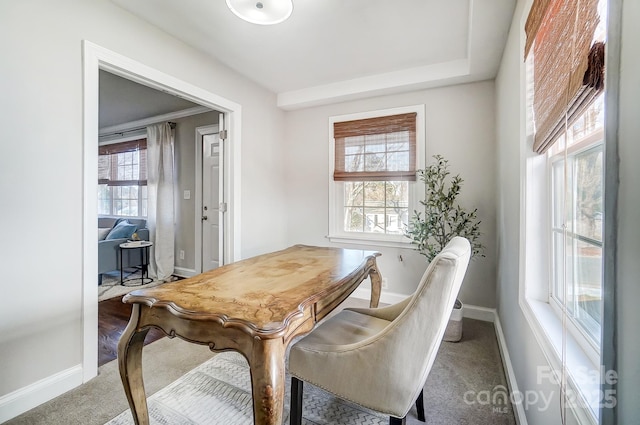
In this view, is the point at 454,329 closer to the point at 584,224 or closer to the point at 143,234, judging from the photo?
the point at 584,224

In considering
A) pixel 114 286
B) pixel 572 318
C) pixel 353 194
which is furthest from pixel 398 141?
pixel 114 286

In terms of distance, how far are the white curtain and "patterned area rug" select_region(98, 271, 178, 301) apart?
26cm

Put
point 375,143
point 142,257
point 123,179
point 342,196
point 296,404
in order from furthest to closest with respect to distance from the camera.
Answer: point 123,179 < point 142,257 < point 342,196 < point 375,143 < point 296,404

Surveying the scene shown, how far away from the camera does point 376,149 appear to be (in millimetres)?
3219

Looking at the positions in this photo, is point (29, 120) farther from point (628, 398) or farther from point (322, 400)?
point (628, 398)

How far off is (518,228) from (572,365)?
3.07 ft

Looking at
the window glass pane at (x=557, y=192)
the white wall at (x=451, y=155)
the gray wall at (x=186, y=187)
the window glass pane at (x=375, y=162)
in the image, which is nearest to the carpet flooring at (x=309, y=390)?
the white wall at (x=451, y=155)

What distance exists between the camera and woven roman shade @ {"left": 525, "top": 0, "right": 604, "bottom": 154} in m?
0.73

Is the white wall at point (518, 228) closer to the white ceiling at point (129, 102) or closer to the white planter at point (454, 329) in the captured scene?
the white planter at point (454, 329)

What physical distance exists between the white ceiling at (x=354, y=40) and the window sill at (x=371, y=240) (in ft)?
5.26

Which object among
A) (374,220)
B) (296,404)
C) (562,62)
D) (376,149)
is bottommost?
(296,404)

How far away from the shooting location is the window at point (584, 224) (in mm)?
902

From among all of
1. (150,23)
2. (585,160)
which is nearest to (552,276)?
(585,160)

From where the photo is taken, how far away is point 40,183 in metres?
1.61
